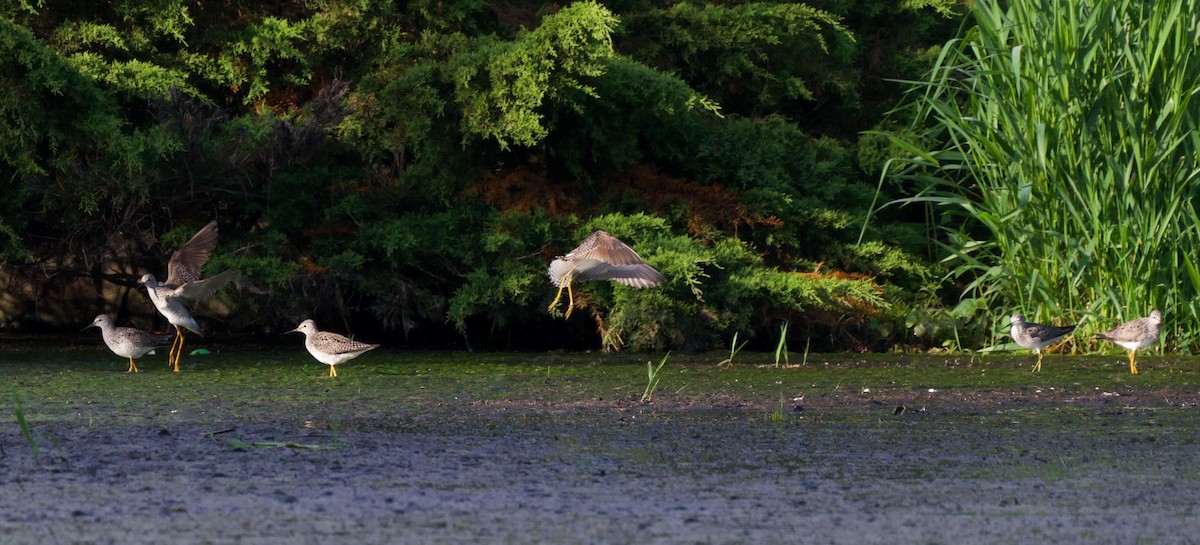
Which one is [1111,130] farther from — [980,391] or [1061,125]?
[980,391]

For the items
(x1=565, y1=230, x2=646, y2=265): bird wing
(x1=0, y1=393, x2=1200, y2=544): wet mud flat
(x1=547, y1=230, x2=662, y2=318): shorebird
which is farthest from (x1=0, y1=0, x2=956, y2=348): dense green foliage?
(x1=0, y1=393, x2=1200, y2=544): wet mud flat

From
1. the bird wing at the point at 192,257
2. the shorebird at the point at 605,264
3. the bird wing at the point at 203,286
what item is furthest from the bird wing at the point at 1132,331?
the bird wing at the point at 192,257

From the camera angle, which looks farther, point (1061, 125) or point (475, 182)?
point (475, 182)

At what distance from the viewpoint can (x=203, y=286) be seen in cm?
890

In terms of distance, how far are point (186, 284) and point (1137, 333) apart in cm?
549

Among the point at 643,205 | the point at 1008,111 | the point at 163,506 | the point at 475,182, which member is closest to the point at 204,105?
the point at 475,182

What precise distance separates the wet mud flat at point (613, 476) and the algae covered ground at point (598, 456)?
0.02m

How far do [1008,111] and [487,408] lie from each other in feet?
14.0

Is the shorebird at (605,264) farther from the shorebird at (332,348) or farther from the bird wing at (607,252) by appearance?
the shorebird at (332,348)

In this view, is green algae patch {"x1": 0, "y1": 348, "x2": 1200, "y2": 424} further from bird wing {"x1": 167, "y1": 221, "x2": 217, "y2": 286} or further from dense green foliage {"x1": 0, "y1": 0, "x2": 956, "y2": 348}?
dense green foliage {"x1": 0, "y1": 0, "x2": 956, "y2": 348}

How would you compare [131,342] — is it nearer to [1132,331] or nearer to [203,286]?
[203,286]

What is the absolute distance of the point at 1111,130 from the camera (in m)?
9.02

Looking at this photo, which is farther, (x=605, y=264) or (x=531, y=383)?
(x=605, y=264)

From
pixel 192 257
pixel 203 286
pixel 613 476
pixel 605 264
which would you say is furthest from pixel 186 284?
pixel 613 476
